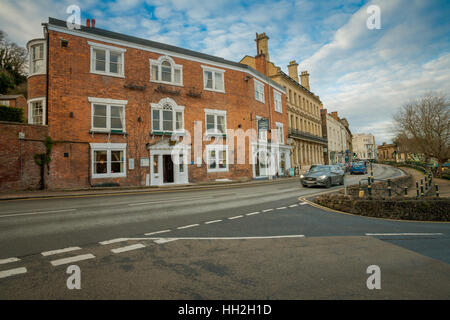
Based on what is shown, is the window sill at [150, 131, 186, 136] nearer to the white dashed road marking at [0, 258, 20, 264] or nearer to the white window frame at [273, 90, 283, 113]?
the white window frame at [273, 90, 283, 113]

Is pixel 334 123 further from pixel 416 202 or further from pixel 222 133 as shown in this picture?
pixel 416 202

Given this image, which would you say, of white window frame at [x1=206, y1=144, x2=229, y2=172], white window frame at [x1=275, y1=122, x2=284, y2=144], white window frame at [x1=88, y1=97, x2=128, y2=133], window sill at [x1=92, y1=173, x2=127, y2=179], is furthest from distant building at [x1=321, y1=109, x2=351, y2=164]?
window sill at [x1=92, y1=173, x2=127, y2=179]

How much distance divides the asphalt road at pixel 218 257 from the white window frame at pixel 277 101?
26369 millimetres

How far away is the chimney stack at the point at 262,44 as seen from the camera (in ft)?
109

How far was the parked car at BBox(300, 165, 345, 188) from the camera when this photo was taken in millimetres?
16016

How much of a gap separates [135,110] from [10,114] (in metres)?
7.85

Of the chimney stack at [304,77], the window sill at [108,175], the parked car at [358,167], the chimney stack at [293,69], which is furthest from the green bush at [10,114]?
the chimney stack at [304,77]

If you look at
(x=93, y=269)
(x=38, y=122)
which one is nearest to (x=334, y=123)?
(x=38, y=122)

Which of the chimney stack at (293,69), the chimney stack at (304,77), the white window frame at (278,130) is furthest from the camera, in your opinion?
the chimney stack at (304,77)

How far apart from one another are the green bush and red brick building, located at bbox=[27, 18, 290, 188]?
716 mm

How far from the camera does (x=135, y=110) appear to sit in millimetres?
18672

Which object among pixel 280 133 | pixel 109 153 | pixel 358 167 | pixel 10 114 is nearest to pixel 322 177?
pixel 109 153

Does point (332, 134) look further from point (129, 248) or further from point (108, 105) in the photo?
point (129, 248)

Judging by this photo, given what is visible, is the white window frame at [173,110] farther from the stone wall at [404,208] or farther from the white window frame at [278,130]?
the stone wall at [404,208]
